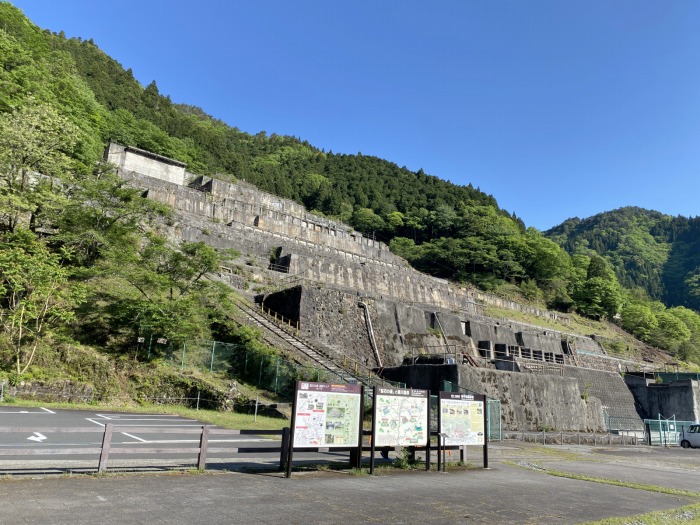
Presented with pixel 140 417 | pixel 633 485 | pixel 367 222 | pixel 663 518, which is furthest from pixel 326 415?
pixel 367 222

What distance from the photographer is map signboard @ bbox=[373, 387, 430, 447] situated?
912cm

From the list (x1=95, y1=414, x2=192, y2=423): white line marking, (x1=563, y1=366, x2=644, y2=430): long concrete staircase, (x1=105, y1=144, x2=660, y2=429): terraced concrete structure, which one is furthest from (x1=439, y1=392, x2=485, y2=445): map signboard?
(x1=563, y1=366, x2=644, y2=430): long concrete staircase

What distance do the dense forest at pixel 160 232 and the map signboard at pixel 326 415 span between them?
12.4 m

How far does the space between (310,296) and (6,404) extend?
15.8m

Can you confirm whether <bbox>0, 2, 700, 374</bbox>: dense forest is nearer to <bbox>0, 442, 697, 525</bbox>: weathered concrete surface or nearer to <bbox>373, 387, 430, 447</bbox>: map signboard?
<bbox>373, 387, 430, 447</bbox>: map signboard

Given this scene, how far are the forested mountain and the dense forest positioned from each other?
68cm

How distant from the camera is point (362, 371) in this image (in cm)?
2431

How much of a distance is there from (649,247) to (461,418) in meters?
182

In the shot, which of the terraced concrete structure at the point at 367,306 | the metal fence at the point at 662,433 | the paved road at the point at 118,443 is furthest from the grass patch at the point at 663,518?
the metal fence at the point at 662,433

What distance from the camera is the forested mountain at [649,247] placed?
138 m

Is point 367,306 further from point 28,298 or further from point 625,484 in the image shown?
point 625,484

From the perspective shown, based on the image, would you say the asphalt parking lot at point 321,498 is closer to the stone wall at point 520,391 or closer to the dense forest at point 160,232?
the dense forest at point 160,232

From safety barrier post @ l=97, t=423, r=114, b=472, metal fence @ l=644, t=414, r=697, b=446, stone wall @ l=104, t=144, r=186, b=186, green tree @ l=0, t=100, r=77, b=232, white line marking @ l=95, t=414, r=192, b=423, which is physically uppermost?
stone wall @ l=104, t=144, r=186, b=186

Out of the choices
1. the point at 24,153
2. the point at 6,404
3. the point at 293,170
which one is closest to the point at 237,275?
the point at 24,153
